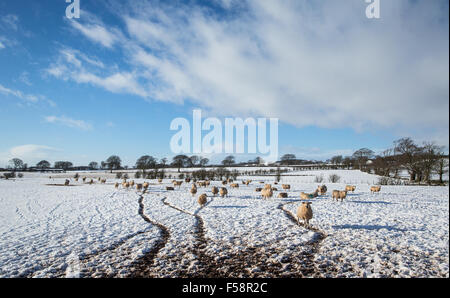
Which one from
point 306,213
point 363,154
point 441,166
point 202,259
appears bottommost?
point 202,259

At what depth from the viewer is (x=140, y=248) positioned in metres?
7.62

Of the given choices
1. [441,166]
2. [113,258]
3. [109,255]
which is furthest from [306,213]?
[441,166]

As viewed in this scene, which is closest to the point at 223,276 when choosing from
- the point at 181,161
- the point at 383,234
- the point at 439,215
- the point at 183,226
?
the point at 183,226

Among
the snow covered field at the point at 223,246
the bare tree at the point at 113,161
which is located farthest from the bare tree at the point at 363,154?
the bare tree at the point at 113,161

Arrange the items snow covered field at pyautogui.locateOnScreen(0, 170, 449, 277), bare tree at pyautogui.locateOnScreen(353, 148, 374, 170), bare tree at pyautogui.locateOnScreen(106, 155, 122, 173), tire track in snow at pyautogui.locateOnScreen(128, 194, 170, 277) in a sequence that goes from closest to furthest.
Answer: tire track in snow at pyautogui.locateOnScreen(128, 194, 170, 277) < snow covered field at pyautogui.locateOnScreen(0, 170, 449, 277) < bare tree at pyautogui.locateOnScreen(353, 148, 374, 170) < bare tree at pyautogui.locateOnScreen(106, 155, 122, 173)

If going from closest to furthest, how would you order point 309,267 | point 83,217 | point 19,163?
1. point 309,267
2. point 83,217
3. point 19,163

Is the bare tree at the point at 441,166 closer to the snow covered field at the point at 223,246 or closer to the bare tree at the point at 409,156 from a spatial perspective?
the bare tree at the point at 409,156

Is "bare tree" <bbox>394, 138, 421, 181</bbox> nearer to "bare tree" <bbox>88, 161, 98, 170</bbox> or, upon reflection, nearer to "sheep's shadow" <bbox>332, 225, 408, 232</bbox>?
"sheep's shadow" <bbox>332, 225, 408, 232</bbox>

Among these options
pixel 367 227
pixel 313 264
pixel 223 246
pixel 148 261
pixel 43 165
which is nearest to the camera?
pixel 313 264

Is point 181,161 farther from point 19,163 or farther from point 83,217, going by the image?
point 83,217

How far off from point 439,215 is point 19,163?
13013 centimetres

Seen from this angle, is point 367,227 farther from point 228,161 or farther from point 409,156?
point 228,161

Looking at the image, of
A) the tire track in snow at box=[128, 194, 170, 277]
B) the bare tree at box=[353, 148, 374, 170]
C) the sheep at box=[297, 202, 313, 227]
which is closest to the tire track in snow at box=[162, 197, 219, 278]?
the tire track in snow at box=[128, 194, 170, 277]
